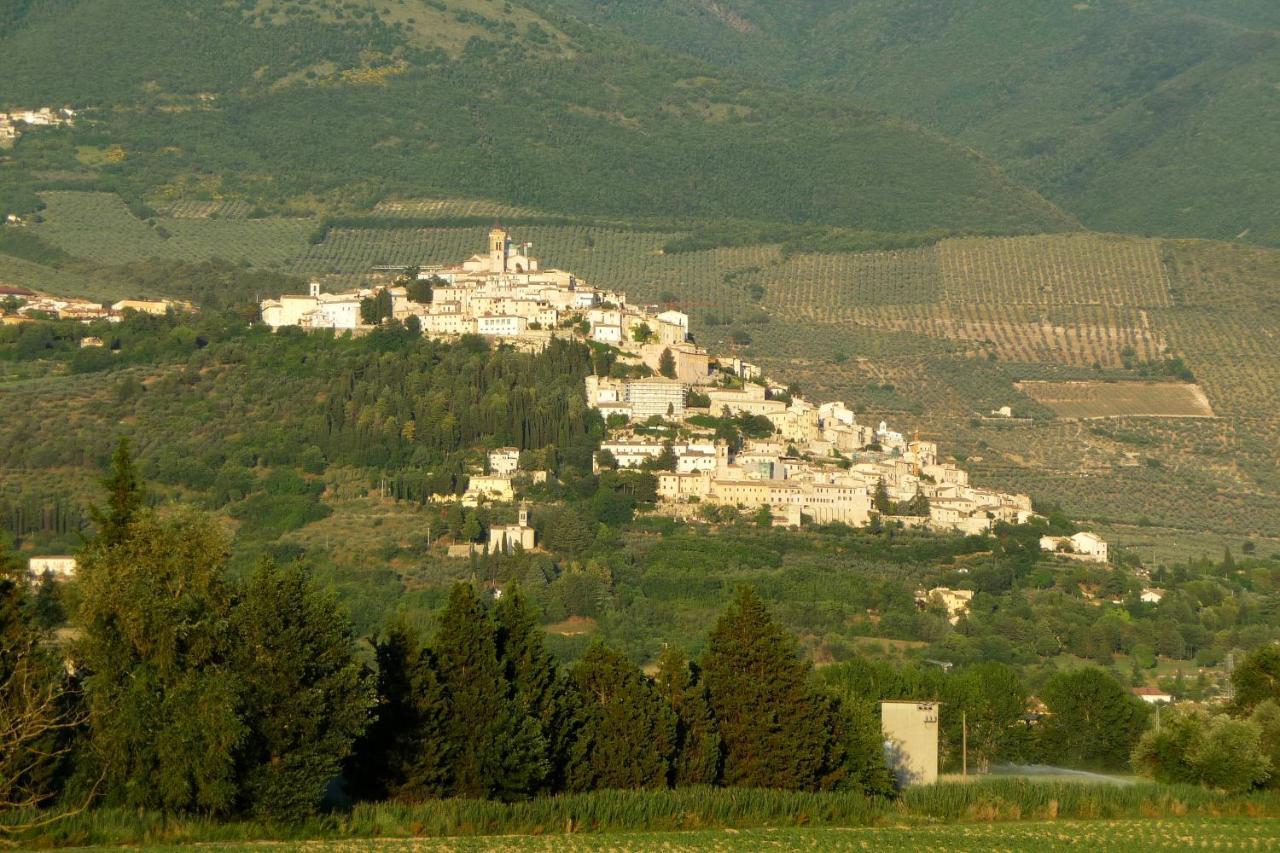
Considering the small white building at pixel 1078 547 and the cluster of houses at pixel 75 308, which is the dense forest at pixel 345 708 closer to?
the small white building at pixel 1078 547

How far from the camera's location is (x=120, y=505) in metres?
31.1

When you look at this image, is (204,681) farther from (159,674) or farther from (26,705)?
(26,705)

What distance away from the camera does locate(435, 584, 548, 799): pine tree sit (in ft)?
107

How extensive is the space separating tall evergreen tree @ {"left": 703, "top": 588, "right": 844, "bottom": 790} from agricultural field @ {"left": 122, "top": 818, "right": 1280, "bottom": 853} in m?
3.25

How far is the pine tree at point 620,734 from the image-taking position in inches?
1350

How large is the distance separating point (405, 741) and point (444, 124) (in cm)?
13370

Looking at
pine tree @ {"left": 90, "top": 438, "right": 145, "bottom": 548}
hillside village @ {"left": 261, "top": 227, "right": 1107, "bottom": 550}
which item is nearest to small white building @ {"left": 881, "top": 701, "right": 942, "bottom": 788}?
pine tree @ {"left": 90, "top": 438, "right": 145, "bottom": 548}

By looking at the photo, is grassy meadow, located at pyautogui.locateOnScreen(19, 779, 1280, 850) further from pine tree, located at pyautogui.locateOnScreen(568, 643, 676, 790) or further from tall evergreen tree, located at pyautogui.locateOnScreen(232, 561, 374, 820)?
pine tree, located at pyautogui.locateOnScreen(568, 643, 676, 790)

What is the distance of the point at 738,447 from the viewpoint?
78.9m

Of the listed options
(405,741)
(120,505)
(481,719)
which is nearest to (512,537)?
(481,719)

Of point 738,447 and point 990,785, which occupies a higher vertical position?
point 738,447

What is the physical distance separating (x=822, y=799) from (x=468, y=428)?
1730 inches

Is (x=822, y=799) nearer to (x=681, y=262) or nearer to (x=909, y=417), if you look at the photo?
(x=909, y=417)

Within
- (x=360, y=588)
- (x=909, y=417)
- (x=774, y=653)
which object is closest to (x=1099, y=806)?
(x=774, y=653)
